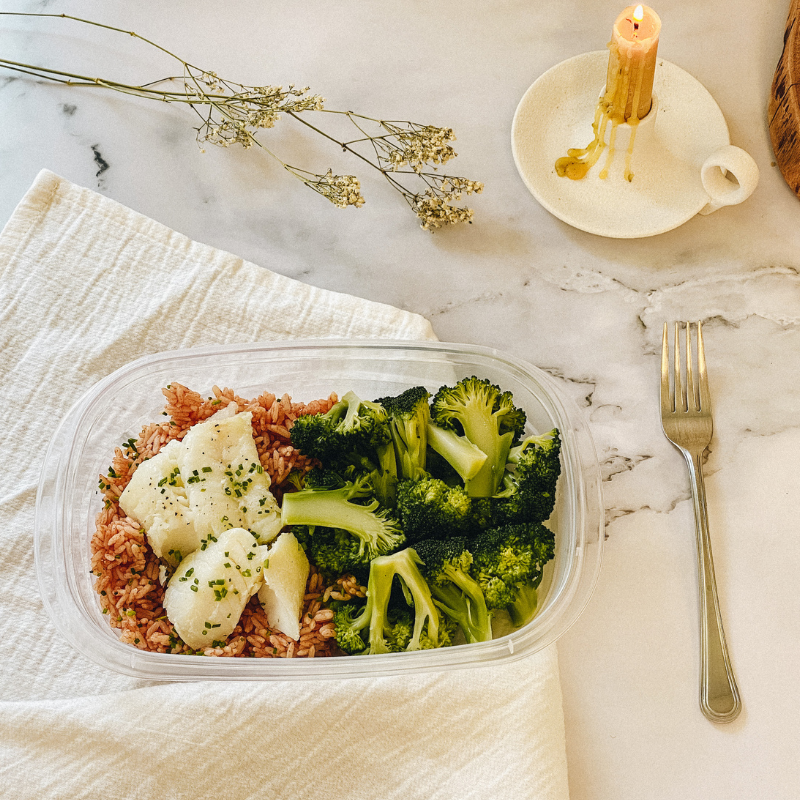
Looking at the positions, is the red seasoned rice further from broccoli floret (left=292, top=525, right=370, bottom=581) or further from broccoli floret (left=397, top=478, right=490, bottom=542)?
broccoli floret (left=397, top=478, right=490, bottom=542)

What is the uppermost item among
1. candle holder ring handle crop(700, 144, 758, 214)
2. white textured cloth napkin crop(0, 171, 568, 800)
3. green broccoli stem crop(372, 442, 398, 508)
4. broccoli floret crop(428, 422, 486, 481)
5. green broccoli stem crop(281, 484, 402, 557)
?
candle holder ring handle crop(700, 144, 758, 214)

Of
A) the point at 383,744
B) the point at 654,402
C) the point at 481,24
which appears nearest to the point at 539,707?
the point at 383,744

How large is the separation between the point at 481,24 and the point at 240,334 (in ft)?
2.74

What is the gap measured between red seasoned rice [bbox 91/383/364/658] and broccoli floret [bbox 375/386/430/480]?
0.36 feet

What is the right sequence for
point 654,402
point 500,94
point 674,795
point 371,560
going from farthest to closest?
point 500,94, point 654,402, point 674,795, point 371,560

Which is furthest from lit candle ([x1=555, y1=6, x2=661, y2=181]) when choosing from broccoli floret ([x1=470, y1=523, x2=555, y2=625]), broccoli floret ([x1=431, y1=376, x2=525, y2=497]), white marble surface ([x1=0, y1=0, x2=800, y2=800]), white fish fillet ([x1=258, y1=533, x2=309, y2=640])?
white fish fillet ([x1=258, y1=533, x2=309, y2=640])

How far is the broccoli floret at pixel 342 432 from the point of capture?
1.20 meters

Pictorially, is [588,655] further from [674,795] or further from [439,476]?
[439,476]

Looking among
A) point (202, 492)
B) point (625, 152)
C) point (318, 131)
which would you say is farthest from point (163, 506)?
point (625, 152)

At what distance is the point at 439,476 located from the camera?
50.1 inches

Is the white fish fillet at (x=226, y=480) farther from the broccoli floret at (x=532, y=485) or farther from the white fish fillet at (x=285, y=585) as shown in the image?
the broccoli floret at (x=532, y=485)

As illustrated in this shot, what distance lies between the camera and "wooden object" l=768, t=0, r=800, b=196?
56.2 inches

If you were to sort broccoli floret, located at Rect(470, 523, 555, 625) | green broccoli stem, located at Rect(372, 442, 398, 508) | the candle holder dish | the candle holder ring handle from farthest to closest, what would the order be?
the candle holder dish, the candle holder ring handle, green broccoli stem, located at Rect(372, 442, 398, 508), broccoli floret, located at Rect(470, 523, 555, 625)

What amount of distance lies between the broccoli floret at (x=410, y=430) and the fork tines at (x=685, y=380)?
48 centimetres
